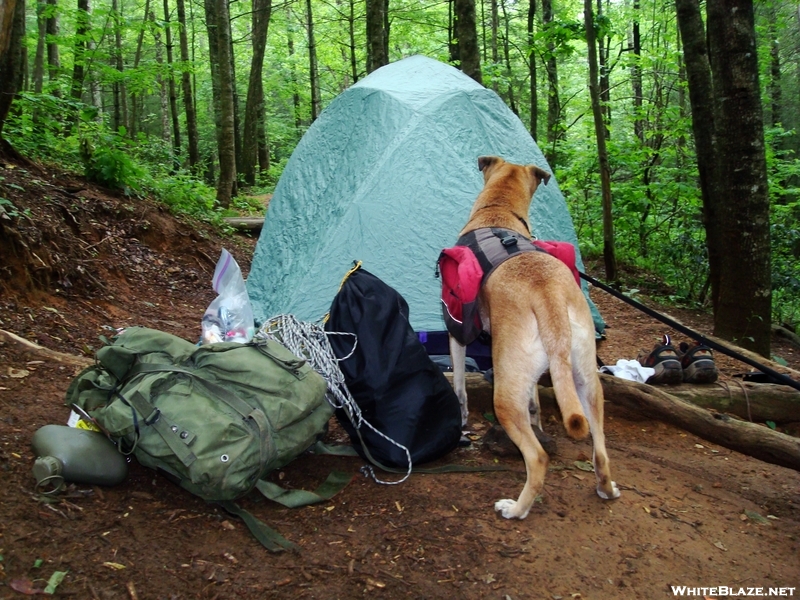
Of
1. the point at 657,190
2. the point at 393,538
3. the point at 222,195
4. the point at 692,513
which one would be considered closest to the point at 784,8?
the point at 657,190

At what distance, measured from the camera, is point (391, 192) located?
463cm

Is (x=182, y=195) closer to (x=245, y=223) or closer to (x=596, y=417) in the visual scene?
(x=245, y=223)

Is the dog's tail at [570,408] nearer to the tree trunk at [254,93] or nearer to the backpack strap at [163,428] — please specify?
the backpack strap at [163,428]

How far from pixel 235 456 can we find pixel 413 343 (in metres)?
1.17

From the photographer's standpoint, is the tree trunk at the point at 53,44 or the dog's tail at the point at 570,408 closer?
the dog's tail at the point at 570,408

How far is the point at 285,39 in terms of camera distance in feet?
82.9

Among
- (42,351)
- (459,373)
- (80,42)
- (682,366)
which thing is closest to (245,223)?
(80,42)

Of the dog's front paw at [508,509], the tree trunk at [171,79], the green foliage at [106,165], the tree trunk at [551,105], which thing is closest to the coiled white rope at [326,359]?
the dog's front paw at [508,509]

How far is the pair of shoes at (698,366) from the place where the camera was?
412 centimetres

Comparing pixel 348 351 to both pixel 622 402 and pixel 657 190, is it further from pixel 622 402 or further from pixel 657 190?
pixel 657 190

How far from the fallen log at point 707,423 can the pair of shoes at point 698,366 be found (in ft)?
1.28

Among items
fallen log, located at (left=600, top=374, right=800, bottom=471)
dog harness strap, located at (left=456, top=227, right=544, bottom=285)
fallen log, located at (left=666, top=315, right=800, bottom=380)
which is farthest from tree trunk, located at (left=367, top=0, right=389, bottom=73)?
fallen log, located at (left=600, top=374, right=800, bottom=471)

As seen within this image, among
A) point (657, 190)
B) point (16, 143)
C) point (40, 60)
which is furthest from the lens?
point (40, 60)

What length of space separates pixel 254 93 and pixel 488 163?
13245 mm
